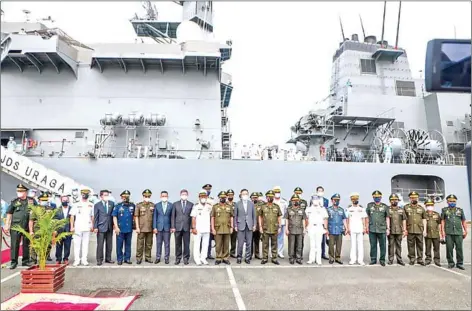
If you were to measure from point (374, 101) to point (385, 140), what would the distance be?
319 cm

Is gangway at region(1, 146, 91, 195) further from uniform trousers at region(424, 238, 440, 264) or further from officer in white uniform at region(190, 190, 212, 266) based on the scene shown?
uniform trousers at region(424, 238, 440, 264)

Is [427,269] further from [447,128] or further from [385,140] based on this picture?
[447,128]

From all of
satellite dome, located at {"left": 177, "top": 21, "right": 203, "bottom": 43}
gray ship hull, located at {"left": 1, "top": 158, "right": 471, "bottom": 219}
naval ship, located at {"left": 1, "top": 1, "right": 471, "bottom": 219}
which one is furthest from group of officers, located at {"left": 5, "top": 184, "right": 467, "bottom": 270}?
satellite dome, located at {"left": 177, "top": 21, "right": 203, "bottom": 43}

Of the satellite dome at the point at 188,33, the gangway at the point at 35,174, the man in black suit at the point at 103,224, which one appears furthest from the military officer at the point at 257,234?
the satellite dome at the point at 188,33

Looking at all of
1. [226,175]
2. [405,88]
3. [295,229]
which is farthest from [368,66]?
[295,229]

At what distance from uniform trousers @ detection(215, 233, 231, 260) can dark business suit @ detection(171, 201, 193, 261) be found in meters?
0.53

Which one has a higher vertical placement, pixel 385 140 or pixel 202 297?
pixel 385 140

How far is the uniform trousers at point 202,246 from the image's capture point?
19.7 feet

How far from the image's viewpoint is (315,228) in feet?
20.5

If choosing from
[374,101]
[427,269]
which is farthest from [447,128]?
[427,269]

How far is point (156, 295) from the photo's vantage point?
399 centimetres

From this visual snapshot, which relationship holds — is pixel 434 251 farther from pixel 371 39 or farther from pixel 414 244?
pixel 371 39

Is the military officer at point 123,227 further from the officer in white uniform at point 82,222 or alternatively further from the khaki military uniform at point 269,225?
the khaki military uniform at point 269,225

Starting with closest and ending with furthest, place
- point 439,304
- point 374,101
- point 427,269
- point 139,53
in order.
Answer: point 439,304, point 427,269, point 139,53, point 374,101
